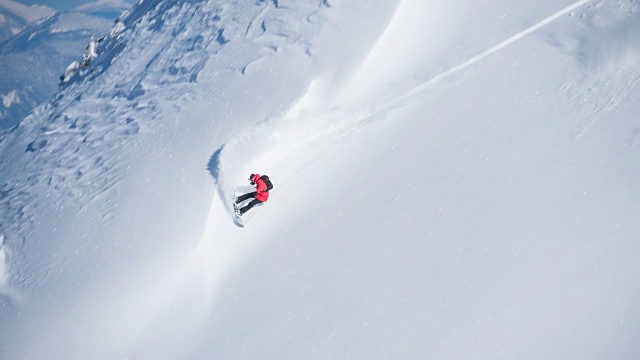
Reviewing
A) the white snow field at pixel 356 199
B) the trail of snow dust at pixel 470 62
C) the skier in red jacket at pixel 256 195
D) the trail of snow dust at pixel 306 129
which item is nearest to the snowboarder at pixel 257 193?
the skier in red jacket at pixel 256 195

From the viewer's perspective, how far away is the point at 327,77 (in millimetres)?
9719

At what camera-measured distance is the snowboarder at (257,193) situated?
7191 millimetres

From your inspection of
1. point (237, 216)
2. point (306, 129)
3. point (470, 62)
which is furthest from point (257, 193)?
point (470, 62)

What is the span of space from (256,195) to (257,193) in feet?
0.21

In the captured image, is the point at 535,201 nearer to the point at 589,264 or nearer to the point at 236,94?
the point at 589,264

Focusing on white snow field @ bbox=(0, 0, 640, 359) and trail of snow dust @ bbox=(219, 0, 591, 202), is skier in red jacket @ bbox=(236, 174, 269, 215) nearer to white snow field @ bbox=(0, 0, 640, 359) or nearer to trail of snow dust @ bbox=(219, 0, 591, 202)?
white snow field @ bbox=(0, 0, 640, 359)

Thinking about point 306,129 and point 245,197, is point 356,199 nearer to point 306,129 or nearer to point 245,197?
point 245,197

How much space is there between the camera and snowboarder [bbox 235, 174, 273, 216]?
7191mm

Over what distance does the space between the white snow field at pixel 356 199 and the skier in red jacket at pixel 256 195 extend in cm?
43

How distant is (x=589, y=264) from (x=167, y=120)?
383 inches

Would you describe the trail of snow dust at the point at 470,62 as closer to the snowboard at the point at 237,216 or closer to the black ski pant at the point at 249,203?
the black ski pant at the point at 249,203

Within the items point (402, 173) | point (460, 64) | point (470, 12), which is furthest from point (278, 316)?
point (470, 12)

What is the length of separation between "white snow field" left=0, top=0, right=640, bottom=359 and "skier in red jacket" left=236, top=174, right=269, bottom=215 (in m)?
0.43

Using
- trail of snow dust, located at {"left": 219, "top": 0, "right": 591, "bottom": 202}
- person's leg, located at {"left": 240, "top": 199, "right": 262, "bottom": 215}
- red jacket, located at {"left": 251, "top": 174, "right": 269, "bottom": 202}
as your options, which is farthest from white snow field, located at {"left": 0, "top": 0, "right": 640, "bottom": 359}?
red jacket, located at {"left": 251, "top": 174, "right": 269, "bottom": 202}
